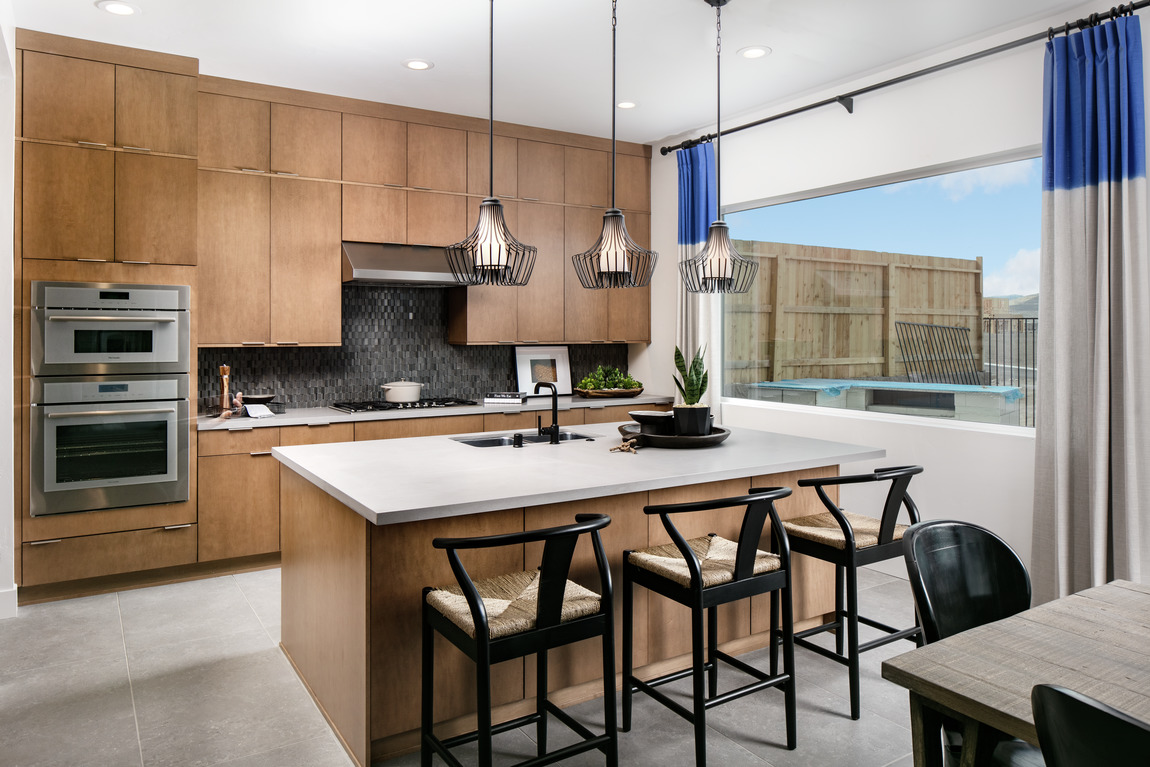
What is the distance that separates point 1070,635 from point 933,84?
3468mm

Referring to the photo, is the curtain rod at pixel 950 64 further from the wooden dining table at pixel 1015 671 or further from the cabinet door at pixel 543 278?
the wooden dining table at pixel 1015 671

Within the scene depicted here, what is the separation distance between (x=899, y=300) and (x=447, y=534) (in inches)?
130

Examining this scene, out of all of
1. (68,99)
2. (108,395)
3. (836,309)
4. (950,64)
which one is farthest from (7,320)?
(950,64)

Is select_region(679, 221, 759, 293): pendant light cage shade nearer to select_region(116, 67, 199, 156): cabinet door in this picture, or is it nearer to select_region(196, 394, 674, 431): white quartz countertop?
select_region(196, 394, 674, 431): white quartz countertop

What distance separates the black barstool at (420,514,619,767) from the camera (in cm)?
195

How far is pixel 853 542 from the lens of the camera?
275cm

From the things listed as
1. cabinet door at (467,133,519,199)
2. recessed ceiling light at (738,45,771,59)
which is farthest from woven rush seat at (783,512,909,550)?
cabinet door at (467,133,519,199)

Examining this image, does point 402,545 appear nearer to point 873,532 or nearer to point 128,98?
point 873,532

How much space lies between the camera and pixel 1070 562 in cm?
340

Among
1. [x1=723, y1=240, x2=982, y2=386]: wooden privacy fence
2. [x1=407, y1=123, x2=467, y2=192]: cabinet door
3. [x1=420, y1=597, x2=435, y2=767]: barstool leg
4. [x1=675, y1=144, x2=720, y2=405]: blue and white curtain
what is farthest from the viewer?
[x1=675, y1=144, x2=720, y2=405]: blue and white curtain

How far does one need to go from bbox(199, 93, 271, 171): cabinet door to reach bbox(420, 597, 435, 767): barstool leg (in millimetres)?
3453

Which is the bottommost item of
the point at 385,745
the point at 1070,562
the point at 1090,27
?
the point at 385,745

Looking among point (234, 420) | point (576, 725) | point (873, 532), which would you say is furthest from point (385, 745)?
point (234, 420)

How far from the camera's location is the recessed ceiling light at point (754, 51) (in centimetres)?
409
